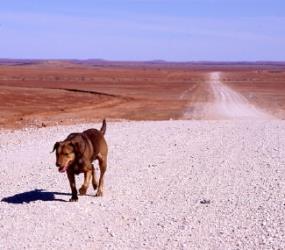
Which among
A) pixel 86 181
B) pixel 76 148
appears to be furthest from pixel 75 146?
pixel 86 181

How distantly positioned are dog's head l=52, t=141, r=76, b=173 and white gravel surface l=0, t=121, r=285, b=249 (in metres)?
0.65

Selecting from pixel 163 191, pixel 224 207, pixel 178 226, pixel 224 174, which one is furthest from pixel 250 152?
pixel 178 226

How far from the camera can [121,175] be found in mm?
13508

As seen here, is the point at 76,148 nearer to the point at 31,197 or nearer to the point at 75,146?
the point at 75,146

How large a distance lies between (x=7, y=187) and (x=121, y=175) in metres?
2.30

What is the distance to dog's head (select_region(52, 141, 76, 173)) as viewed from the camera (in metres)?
9.95

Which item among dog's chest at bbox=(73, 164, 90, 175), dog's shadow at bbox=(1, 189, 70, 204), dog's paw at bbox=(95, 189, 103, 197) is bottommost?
dog's shadow at bbox=(1, 189, 70, 204)

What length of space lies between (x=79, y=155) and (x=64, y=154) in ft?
0.99

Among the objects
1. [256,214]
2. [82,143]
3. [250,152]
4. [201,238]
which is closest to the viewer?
[201,238]

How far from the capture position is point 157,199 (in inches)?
432

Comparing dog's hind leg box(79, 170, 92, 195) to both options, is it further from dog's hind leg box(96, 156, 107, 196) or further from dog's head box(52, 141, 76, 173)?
dog's head box(52, 141, 76, 173)

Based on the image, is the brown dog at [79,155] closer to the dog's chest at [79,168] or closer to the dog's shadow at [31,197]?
the dog's chest at [79,168]

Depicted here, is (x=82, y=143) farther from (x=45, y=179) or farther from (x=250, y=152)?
(x=250, y=152)

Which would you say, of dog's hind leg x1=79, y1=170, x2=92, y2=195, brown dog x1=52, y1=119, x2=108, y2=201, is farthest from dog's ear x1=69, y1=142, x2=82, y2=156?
dog's hind leg x1=79, y1=170, x2=92, y2=195
